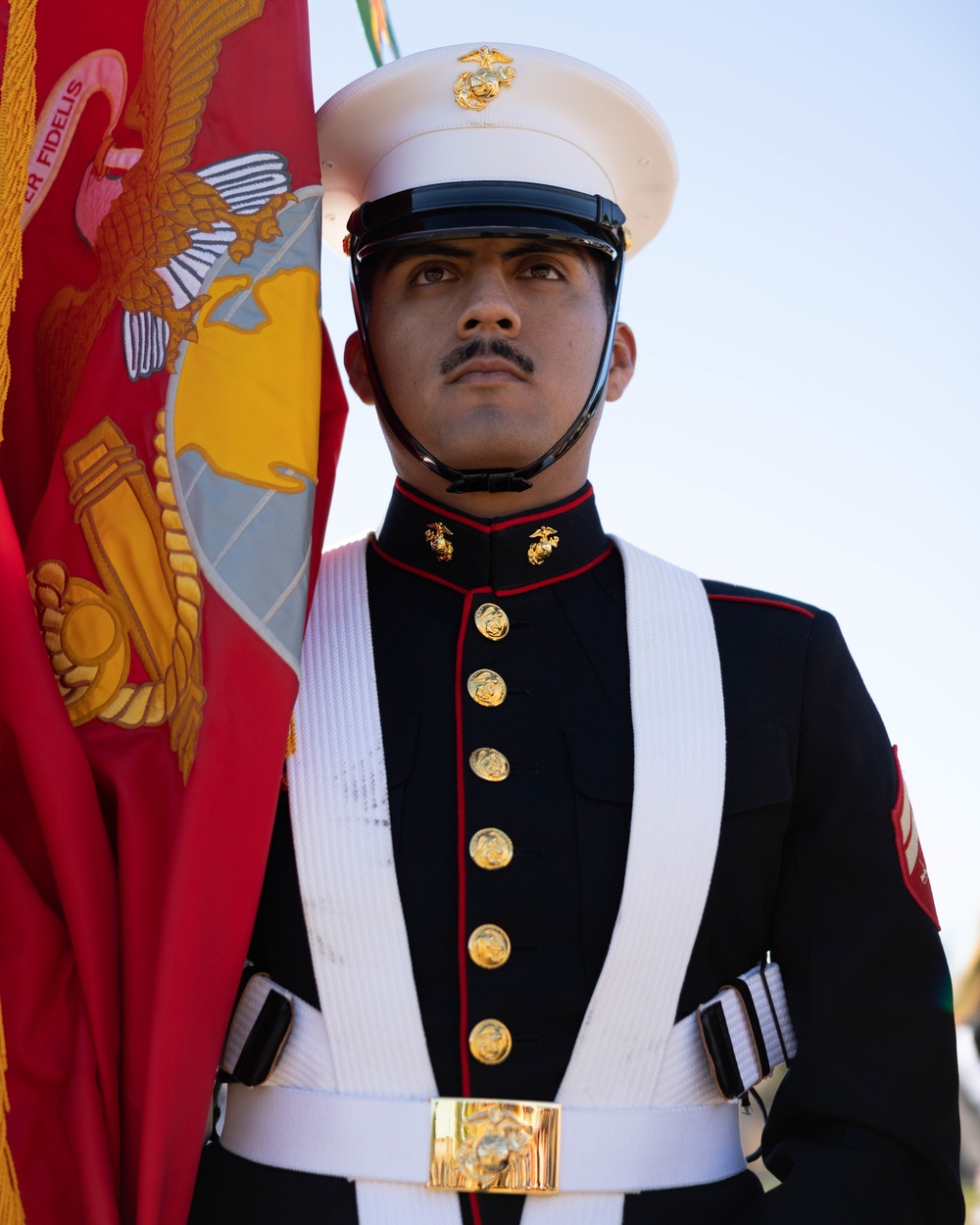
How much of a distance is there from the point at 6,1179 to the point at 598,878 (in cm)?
110

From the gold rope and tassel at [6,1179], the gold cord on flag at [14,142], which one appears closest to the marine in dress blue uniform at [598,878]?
the gold rope and tassel at [6,1179]

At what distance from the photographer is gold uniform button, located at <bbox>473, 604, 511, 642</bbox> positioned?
2.97m

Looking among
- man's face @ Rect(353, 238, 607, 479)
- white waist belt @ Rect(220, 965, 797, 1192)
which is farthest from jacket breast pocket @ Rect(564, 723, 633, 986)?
man's face @ Rect(353, 238, 607, 479)

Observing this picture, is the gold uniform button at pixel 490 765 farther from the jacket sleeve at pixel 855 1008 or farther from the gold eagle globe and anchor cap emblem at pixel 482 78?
the gold eagle globe and anchor cap emblem at pixel 482 78

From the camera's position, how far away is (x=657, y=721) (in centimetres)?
282

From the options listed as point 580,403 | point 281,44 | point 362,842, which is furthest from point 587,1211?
point 281,44

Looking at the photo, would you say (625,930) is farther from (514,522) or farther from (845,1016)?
(514,522)

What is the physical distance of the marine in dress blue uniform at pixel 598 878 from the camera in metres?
2.60

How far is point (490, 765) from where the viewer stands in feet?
9.05

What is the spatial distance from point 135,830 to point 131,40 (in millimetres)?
1659

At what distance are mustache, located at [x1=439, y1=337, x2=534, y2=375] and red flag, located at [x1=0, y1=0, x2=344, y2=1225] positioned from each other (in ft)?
0.79

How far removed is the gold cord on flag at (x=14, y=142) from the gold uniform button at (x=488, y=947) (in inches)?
47.6

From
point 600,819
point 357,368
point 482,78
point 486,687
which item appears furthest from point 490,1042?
point 482,78

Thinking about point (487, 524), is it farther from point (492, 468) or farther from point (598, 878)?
point (598, 878)
